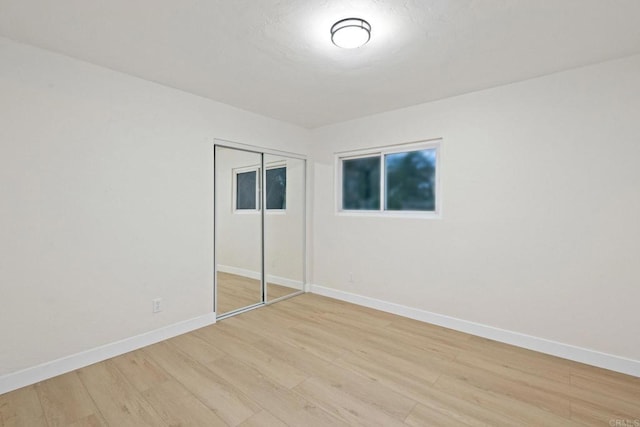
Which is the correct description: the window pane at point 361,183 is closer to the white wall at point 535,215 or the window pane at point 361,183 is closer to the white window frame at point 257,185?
the white wall at point 535,215

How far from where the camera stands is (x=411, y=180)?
3533 mm

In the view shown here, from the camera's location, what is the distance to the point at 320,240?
4.31 metres

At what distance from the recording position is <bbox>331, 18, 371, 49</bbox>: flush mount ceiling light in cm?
181

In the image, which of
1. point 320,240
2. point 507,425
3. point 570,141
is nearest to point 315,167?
point 320,240

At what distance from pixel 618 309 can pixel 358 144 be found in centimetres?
297

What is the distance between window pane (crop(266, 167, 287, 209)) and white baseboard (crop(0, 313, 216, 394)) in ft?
5.47

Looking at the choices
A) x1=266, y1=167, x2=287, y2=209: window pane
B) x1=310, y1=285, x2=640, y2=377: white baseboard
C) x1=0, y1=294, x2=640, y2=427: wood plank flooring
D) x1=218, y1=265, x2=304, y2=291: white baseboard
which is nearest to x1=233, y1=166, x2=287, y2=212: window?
x1=266, y1=167, x2=287, y2=209: window pane

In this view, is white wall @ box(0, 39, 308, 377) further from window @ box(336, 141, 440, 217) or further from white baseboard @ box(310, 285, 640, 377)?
white baseboard @ box(310, 285, 640, 377)

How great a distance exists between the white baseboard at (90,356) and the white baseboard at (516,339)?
213cm

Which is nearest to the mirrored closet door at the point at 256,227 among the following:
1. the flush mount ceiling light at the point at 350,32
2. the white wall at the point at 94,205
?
the white wall at the point at 94,205

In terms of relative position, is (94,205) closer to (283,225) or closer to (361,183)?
(283,225)

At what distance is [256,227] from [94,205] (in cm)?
175

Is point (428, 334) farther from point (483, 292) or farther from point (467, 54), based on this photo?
point (467, 54)

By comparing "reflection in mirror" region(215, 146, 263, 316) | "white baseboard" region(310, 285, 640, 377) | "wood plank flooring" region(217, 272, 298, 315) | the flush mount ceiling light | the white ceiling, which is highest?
the white ceiling
